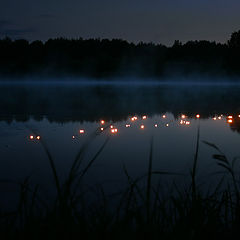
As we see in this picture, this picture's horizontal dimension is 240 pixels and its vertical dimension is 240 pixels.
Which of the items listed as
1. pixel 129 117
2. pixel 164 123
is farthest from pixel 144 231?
pixel 129 117

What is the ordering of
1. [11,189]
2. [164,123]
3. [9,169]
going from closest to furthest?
[11,189] → [9,169] → [164,123]

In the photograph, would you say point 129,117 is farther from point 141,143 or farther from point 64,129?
point 141,143

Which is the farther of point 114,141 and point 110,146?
point 114,141

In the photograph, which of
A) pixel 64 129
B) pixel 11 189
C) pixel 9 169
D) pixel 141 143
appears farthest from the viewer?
pixel 64 129

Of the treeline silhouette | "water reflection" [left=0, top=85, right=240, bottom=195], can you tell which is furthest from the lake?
the treeline silhouette

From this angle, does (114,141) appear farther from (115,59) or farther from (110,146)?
(115,59)

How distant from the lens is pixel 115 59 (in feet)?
236

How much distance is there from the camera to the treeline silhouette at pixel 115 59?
226 ft

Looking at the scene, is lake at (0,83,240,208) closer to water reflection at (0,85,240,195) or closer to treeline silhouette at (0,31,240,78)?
water reflection at (0,85,240,195)

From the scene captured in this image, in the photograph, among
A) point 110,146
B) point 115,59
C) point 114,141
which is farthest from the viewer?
point 115,59

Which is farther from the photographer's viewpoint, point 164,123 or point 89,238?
point 164,123

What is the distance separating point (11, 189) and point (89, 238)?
286 cm

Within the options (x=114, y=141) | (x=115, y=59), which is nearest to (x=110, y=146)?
(x=114, y=141)

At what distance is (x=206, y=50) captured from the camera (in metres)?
71.7
